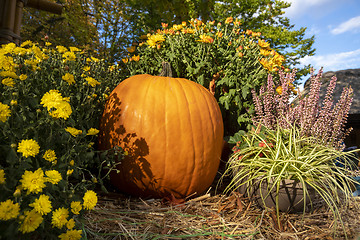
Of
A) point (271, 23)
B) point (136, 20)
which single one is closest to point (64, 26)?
point (136, 20)

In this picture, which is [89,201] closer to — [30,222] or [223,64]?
[30,222]

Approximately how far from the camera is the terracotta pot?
1.66 meters

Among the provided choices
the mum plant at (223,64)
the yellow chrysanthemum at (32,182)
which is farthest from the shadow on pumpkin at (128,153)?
the mum plant at (223,64)

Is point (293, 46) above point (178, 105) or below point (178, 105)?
above

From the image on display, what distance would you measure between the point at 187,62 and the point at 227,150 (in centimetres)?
91

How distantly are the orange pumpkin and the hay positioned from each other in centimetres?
13

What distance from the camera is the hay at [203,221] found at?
4.46 ft

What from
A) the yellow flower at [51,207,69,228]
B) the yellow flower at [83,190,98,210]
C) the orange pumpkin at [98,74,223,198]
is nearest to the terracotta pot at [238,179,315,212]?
the orange pumpkin at [98,74,223,198]

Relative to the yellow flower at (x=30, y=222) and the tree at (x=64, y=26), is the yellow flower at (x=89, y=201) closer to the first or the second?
the yellow flower at (x=30, y=222)

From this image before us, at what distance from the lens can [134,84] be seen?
188cm

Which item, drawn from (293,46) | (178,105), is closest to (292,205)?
(178,105)

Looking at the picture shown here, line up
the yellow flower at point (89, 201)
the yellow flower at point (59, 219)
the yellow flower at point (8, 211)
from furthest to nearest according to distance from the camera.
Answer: the yellow flower at point (89, 201)
the yellow flower at point (59, 219)
the yellow flower at point (8, 211)

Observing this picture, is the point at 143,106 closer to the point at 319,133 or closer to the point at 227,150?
the point at 227,150

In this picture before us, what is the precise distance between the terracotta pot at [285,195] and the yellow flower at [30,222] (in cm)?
123
